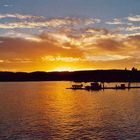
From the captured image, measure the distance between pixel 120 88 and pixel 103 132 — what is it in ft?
441

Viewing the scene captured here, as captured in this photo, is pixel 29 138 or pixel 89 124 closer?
pixel 29 138

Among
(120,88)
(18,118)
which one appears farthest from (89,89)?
(18,118)

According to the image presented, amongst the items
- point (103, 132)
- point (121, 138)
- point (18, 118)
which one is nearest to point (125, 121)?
point (103, 132)

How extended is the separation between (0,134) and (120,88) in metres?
139

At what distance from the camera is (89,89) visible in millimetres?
187375

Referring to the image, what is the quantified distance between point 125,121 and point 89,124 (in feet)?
23.3

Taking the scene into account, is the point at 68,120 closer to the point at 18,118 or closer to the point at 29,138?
the point at 18,118

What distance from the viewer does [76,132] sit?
183 ft

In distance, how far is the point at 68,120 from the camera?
70188 millimetres

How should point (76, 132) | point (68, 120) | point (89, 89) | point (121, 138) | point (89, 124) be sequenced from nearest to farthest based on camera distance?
point (121, 138) < point (76, 132) < point (89, 124) < point (68, 120) < point (89, 89)

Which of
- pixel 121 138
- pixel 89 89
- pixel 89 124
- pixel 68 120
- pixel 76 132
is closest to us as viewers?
pixel 121 138

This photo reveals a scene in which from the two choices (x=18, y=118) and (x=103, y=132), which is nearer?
(x=103, y=132)

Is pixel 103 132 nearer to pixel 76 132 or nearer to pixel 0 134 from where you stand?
pixel 76 132

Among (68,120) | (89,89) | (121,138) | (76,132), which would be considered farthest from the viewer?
(89,89)
